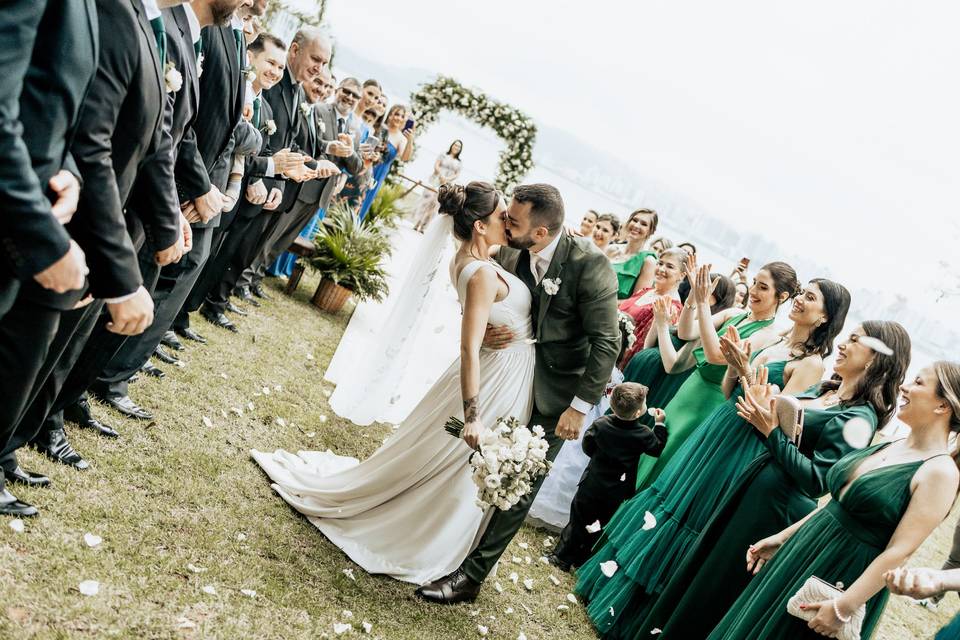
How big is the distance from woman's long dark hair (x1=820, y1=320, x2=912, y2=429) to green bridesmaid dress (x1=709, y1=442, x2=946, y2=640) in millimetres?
337

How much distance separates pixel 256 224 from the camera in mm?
6598

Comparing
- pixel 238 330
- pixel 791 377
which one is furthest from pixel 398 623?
pixel 238 330

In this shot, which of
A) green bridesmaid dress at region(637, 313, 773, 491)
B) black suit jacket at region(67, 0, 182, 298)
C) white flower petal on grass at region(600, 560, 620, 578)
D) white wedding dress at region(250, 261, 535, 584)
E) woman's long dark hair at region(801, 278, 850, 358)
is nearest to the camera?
black suit jacket at region(67, 0, 182, 298)

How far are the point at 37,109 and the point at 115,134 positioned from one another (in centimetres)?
45

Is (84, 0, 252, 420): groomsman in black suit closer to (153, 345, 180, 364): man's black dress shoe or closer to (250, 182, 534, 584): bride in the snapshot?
(153, 345, 180, 364): man's black dress shoe

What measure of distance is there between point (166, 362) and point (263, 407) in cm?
73

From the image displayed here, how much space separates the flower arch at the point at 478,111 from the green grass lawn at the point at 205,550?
12079mm

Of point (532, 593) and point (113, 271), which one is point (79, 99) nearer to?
point (113, 271)

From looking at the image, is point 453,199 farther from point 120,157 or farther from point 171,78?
point 120,157

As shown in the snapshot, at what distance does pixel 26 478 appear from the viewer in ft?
10.9

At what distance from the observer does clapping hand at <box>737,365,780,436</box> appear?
12.3 ft

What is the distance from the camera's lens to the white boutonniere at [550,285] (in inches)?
152

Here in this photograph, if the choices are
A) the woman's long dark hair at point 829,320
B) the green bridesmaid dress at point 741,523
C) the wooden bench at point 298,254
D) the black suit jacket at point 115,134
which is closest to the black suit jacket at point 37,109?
the black suit jacket at point 115,134

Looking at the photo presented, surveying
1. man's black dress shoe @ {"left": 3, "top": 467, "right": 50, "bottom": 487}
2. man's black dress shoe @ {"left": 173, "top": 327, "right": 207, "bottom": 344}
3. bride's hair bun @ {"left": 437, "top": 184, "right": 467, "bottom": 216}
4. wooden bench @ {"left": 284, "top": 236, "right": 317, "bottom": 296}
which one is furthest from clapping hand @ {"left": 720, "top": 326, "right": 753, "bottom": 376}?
wooden bench @ {"left": 284, "top": 236, "right": 317, "bottom": 296}
